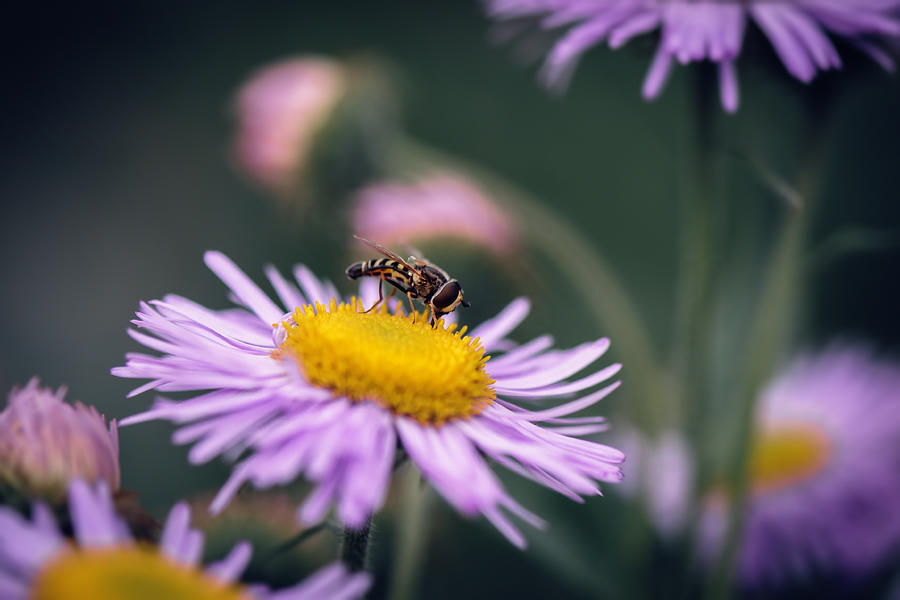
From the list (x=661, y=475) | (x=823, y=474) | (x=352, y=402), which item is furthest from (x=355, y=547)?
(x=823, y=474)

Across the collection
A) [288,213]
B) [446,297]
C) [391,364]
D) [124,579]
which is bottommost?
[124,579]

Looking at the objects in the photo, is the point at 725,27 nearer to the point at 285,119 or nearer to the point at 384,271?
the point at 384,271

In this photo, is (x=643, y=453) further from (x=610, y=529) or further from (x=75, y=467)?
(x=75, y=467)

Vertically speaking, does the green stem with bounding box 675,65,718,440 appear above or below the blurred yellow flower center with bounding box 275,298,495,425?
above

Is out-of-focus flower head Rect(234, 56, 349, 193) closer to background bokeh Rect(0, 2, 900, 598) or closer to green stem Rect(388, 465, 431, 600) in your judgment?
background bokeh Rect(0, 2, 900, 598)

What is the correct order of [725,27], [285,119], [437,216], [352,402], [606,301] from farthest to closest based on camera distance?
[285,119]
[437,216]
[606,301]
[725,27]
[352,402]

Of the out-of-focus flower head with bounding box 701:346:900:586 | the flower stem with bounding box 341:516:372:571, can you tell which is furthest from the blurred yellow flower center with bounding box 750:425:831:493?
the flower stem with bounding box 341:516:372:571
